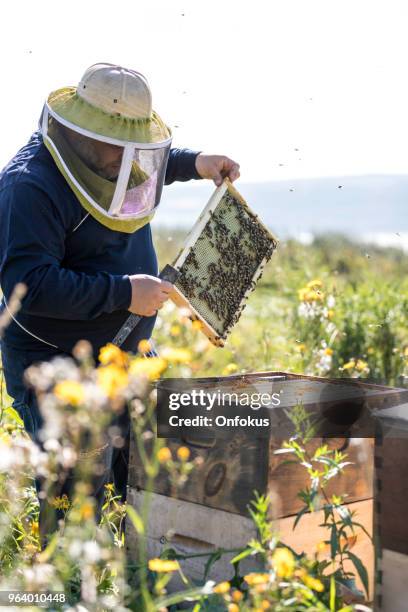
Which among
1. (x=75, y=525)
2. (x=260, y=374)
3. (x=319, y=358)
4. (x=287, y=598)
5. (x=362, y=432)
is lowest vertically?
(x=287, y=598)

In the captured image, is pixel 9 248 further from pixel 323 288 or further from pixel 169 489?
pixel 323 288

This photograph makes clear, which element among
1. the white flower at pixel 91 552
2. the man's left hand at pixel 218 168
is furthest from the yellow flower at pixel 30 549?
the man's left hand at pixel 218 168

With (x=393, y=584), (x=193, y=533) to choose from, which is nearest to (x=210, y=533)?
(x=193, y=533)

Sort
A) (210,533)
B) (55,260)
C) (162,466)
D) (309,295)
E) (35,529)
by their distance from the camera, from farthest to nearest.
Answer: (309,295) → (55,260) → (35,529) → (162,466) → (210,533)

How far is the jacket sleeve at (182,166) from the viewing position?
15.0 feet

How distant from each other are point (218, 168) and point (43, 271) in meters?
1.33

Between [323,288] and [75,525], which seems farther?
[323,288]

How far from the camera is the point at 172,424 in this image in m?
3.10

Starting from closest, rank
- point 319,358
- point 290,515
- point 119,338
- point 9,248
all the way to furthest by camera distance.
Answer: point 290,515
point 9,248
point 119,338
point 319,358

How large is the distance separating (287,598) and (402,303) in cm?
468

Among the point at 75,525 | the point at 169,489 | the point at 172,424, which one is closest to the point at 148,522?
the point at 169,489

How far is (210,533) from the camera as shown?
3008 millimetres

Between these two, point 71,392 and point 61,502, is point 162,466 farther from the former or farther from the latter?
point 71,392

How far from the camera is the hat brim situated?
12.0 ft
